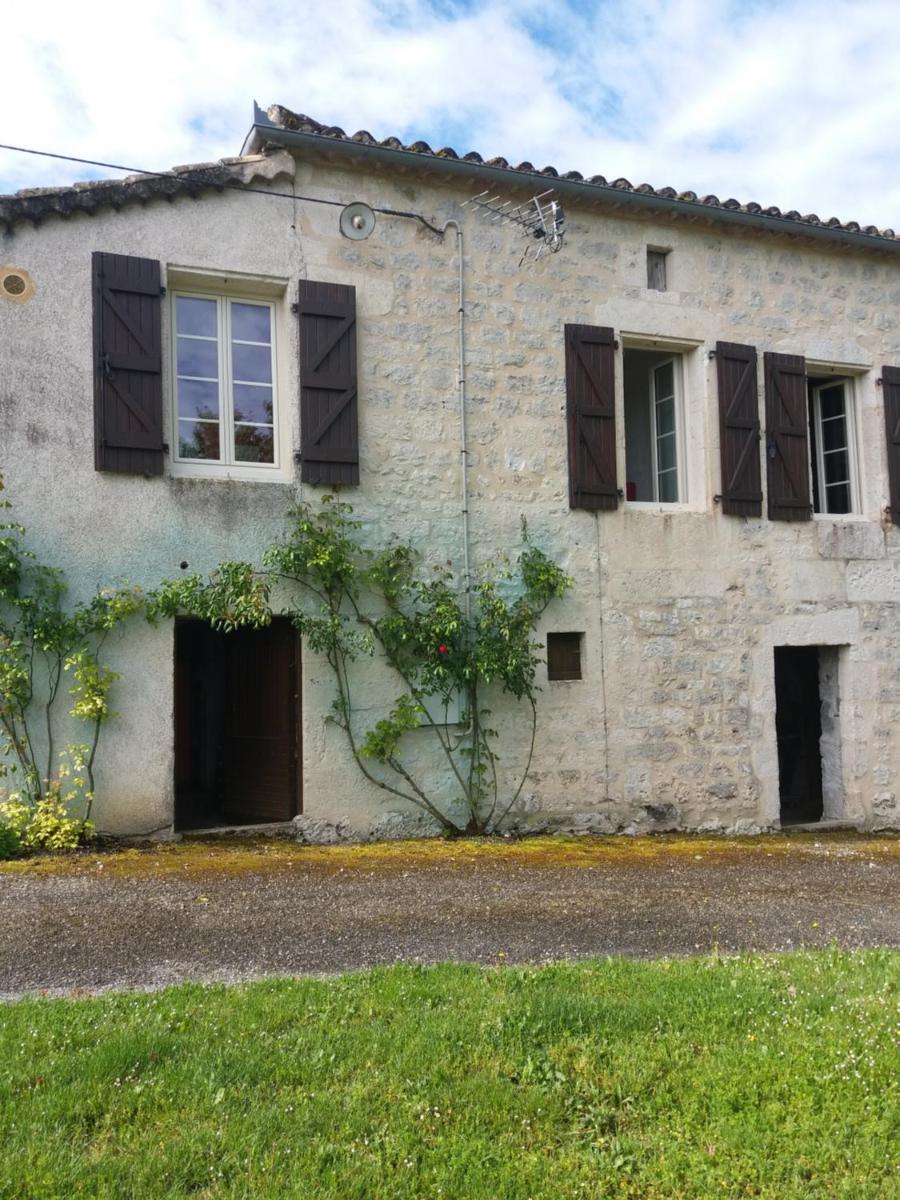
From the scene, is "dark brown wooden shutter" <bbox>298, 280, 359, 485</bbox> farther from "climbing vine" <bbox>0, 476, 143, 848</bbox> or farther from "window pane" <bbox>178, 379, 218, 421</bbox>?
"climbing vine" <bbox>0, 476, 143, 848</bbox>

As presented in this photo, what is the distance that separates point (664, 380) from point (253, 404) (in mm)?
3970

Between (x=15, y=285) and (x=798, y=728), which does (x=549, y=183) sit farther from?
(x=798, y=728)

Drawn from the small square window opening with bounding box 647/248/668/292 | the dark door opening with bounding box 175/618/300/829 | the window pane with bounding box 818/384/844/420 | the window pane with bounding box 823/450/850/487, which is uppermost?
the small square window opening with bounding box 647/248/668/292

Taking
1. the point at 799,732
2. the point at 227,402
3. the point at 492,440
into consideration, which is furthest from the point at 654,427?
the point at 227,402

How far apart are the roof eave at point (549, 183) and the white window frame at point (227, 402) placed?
1.12 m

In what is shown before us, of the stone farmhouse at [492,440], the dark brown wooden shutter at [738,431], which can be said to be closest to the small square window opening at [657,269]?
the stone farmhouse at [492,440]

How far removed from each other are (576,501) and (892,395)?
12.0ft

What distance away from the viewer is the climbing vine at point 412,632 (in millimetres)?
7281

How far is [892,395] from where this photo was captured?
962 cm

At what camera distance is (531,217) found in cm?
823

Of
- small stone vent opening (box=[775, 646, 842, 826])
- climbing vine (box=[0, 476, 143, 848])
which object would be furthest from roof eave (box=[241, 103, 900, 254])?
small stone vent opening (box=[775, 646, 842, 826])

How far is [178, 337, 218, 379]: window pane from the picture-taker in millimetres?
7441

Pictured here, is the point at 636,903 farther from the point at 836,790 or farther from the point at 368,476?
the point at 836,790

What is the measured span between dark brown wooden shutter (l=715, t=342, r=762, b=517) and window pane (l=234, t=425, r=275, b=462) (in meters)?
3.96
